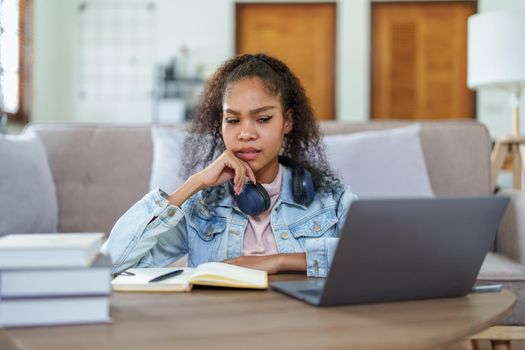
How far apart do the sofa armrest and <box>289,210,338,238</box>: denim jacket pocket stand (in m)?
0.86

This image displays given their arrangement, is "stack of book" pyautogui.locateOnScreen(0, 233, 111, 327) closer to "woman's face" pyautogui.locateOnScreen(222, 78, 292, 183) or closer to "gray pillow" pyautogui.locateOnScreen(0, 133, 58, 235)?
"woman's face" pyautogui.locateOnScreen(222, 78, 292, 183)

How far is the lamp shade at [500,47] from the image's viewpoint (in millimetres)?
2350

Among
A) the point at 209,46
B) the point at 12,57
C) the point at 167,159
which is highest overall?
the point at 209,46

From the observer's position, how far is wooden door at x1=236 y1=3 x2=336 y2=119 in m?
5.36

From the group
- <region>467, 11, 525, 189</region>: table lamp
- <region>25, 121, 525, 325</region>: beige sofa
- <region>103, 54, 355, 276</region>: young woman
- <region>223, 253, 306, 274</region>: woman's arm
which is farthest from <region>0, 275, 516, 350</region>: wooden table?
<region>467, 11, 525, 189</region>: table lamp

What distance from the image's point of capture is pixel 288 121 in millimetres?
1483

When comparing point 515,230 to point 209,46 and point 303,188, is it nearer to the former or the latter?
point 303,188

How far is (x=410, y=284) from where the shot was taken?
0.82 meters

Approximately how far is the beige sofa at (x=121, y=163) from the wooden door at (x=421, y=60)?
3175 millimetres

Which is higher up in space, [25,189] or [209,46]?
[209,46]

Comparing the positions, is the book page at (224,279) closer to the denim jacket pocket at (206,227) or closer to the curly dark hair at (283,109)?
the denim jacket pocket at (206,227)

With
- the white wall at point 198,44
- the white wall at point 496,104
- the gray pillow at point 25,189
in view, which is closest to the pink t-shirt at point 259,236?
the gray pillow at point 25,189

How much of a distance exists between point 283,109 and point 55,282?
81 cm

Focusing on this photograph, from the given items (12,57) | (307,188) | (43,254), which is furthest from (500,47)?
(12,57)
